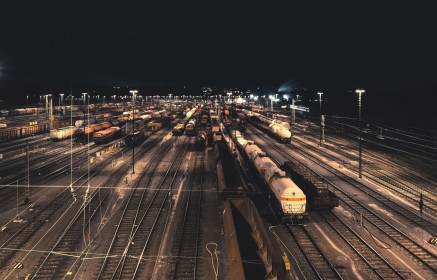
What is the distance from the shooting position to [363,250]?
853 inches

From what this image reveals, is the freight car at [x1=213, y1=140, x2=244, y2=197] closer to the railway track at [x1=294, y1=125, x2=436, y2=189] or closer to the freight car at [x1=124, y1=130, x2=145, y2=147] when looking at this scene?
the railway track at [x1=294, y1=125, x2=436, y2=189]

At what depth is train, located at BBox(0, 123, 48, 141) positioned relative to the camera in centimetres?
6856

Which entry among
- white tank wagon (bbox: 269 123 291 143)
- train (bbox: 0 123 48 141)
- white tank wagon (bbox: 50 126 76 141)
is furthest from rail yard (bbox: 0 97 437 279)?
train (bbox: 0 123 48 141)

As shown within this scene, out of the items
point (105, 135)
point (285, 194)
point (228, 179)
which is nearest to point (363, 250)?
point (285, 194)

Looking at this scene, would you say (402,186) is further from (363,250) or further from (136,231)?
(136,231)

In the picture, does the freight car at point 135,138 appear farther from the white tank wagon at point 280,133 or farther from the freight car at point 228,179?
the white tank wagon at point 280,133

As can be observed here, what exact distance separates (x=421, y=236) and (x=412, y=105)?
112891 millimetres

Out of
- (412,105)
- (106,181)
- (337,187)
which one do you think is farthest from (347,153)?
(412,105)

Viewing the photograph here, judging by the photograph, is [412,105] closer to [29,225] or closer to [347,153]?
[347,153]

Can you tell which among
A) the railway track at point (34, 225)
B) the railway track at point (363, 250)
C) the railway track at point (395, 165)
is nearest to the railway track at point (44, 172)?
the railway track at point (34, 225)

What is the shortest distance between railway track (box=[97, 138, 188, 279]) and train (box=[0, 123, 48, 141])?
1845 inches

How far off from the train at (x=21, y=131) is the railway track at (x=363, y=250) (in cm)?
6890

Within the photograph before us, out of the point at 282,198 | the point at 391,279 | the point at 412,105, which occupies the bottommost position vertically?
the point at 391,279

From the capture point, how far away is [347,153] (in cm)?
5719
